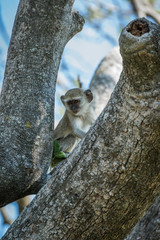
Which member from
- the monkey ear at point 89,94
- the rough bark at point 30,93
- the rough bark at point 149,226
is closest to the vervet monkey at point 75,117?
the monkey ear at point 89,94

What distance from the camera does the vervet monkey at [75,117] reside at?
634 cm

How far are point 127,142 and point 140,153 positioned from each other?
112 mm

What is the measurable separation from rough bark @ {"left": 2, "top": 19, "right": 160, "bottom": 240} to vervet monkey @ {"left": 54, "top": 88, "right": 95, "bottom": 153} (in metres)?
3.51

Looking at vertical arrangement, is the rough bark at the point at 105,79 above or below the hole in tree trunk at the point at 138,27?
below

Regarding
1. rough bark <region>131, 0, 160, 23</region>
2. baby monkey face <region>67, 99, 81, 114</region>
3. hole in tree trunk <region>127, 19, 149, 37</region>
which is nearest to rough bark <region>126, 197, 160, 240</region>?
hole in tree trunk <region>127, 19, 149, 37</region>

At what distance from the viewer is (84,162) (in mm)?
2650

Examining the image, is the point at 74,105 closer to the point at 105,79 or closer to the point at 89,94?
the point at 89,94

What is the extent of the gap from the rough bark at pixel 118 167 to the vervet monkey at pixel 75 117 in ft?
11.5

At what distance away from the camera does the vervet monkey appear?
634cm

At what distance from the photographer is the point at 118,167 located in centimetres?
250

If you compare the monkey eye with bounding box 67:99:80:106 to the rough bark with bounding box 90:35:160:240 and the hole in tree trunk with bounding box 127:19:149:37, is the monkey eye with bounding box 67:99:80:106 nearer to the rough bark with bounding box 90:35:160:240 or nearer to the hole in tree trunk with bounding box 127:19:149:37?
the rough bark with bounding box 90:35:160:240

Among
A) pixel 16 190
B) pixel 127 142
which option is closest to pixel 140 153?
pixel 127 142

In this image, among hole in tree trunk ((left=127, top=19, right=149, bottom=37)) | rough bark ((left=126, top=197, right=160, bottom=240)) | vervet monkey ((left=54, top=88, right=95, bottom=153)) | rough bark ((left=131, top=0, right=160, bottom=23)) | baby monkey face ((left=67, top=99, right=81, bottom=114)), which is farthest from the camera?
rough bark ((left=131, top=0, right=160, bottom=23))

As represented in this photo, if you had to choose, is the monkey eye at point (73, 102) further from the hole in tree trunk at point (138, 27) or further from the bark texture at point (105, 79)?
the hole in tree trunk at point (138, 27)
